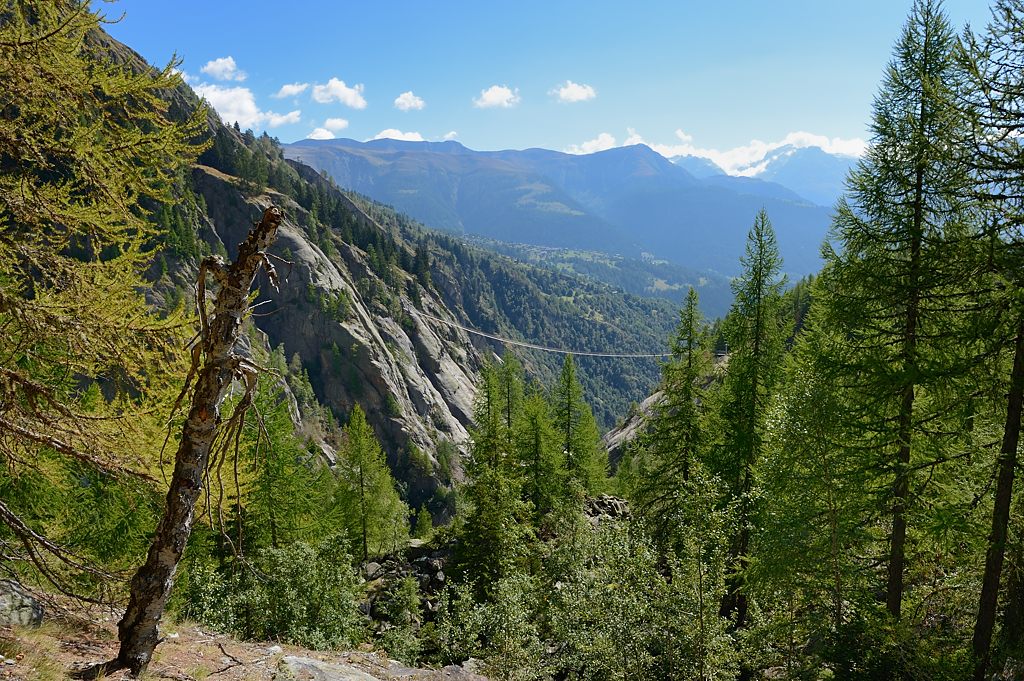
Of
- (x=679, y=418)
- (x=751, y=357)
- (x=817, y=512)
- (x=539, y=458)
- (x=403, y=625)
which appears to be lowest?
(x=403, y=625)

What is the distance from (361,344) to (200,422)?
9465cm

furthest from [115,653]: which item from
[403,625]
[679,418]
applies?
[679,418]

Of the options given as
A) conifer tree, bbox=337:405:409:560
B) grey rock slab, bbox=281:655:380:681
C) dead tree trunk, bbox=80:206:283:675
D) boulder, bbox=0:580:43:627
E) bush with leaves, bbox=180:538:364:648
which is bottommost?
conifer tree, bbox=337:405:409:560

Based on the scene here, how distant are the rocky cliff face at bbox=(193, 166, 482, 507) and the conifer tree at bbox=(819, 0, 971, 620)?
77.8 m

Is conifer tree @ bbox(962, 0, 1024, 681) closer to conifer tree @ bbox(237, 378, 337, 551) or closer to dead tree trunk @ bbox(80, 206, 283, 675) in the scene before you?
dead tree trunk @ bbox(80, 206, 283, 675)

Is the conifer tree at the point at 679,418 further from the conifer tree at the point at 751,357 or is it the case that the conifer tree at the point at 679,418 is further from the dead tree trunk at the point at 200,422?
the dead tree trunk at the point at 200,422

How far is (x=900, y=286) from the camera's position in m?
10.6

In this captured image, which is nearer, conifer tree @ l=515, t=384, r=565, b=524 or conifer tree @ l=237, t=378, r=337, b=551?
conifer tree @ l=237, t=378, r=337, b=551

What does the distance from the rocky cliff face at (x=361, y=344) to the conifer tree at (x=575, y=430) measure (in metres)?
53.6

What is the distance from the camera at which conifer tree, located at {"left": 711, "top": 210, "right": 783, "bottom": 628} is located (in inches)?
779

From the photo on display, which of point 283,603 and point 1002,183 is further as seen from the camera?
point 283,603

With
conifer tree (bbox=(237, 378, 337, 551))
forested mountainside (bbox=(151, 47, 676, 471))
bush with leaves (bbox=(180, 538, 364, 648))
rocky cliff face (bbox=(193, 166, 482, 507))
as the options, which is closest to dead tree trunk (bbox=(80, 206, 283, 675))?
bush with leaves (bbox=(180, 538, 364, 648))

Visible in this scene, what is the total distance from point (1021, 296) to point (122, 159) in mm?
12342

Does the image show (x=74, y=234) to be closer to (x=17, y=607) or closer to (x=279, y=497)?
(x=17, y=607)
